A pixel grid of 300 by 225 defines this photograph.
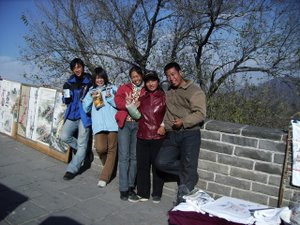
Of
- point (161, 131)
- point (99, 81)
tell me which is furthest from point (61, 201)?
point (99, 81)

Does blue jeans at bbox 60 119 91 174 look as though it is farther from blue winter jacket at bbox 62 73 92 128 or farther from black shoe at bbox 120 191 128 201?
black shoe at bbox 120 191 128 201

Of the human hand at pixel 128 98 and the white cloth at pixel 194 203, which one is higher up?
the human hand at pixel 128 98

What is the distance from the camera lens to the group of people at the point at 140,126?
4.20m

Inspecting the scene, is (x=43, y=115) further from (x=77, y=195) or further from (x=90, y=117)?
(x=77, y=195)

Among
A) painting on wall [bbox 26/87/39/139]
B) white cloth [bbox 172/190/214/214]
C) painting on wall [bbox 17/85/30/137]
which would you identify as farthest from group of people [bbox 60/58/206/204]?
painting on wall [bbox 17/85/30/137]

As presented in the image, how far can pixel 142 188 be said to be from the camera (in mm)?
4660

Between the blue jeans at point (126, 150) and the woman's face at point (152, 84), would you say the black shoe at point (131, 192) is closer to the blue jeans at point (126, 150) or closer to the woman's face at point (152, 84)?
the blue jeans at point (126, 150)

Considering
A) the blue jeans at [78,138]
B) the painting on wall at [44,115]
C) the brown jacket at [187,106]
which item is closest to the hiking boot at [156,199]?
the brown jacket at [187,106]

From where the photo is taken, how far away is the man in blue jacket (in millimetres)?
5309

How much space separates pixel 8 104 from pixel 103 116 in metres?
4.21

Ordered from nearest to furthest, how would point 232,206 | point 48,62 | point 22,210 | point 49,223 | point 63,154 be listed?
point 232,206, point 49,223, point 22,210, point 63,154, point 48,62

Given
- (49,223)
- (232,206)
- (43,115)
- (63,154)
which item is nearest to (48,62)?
(43,115)

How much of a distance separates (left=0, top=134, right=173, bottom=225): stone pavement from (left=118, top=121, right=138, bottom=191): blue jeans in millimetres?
268

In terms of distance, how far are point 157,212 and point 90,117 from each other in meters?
1.94
